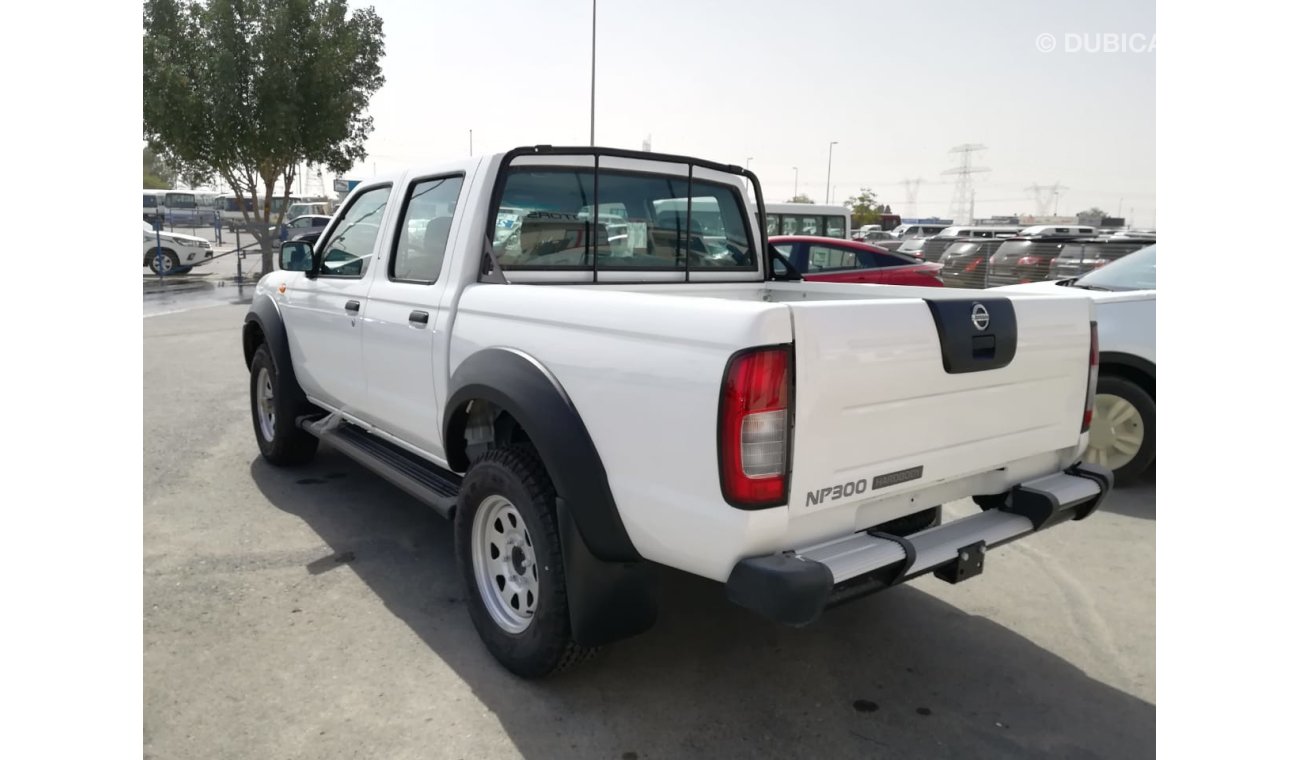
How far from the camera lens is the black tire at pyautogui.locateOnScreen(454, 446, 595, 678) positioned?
9.68ft

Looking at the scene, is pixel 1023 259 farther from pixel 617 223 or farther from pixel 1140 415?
pixel 617 223

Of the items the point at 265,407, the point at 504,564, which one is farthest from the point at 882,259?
the point at 504,564

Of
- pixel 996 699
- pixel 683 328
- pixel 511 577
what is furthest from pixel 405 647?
pixel 996 699

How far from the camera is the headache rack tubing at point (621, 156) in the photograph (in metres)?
3.73

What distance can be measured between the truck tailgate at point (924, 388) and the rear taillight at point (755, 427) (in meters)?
0.05

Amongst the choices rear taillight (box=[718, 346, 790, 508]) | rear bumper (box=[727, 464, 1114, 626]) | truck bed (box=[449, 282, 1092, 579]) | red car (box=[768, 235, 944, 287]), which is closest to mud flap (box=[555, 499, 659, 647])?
truck bed (box=[449, 282, 1092, 579])

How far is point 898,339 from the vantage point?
8.55 ft

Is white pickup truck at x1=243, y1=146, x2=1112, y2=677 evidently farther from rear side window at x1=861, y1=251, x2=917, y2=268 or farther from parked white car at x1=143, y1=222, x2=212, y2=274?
parked white car at x1=143, y1=222, x2=212, y2=274

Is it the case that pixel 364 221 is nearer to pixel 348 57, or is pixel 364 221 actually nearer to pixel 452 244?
pixel 452 244

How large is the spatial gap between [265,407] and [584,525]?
4.08 m

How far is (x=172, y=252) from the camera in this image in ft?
76.8

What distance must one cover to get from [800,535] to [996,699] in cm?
129

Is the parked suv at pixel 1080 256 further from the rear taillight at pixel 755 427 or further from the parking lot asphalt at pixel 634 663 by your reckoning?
the rear taillight at pixel 755 427

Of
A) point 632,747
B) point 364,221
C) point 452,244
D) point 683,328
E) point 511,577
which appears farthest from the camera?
point 364,221
